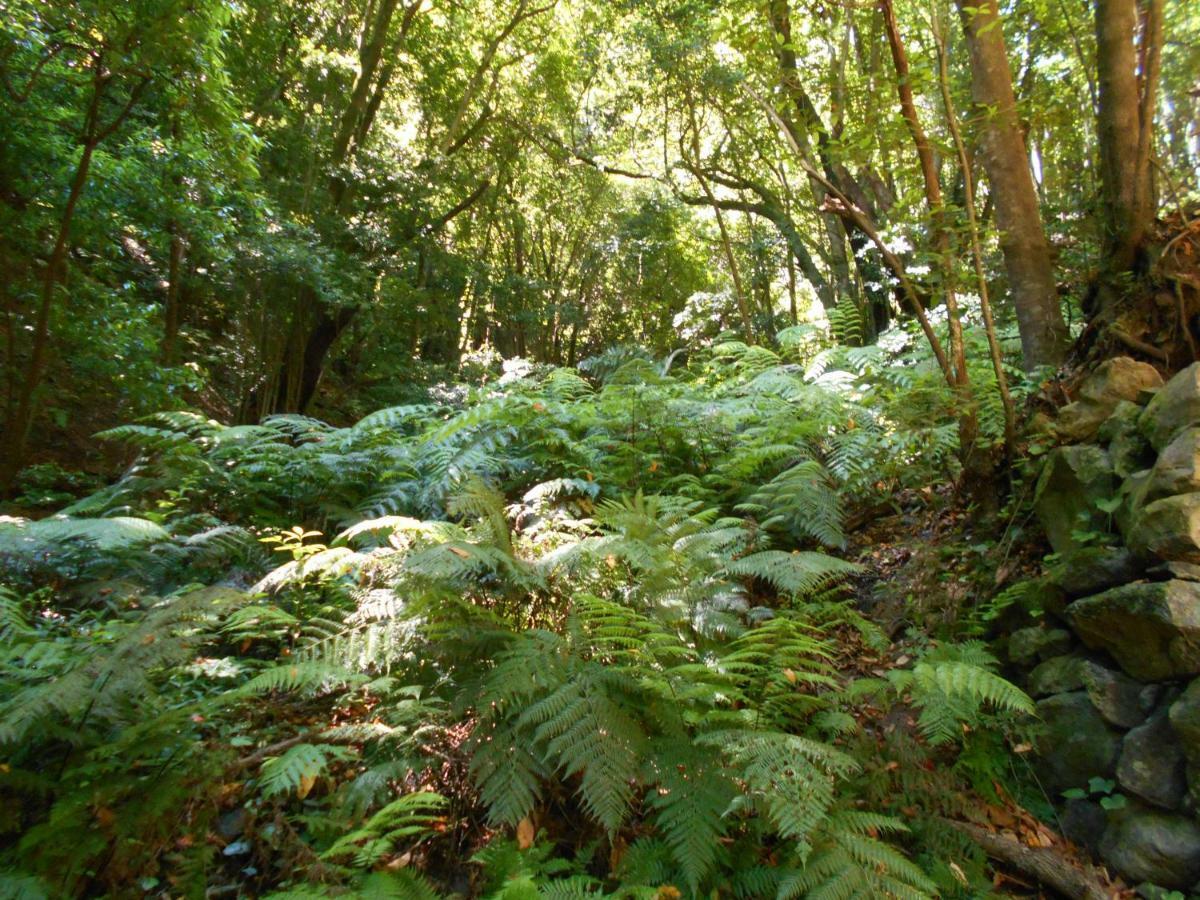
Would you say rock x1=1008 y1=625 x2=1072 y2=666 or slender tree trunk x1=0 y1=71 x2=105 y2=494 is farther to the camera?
slender tree trunk x1=0 y1=71 x2=105 y2=494

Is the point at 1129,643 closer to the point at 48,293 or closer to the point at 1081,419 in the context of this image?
the point at 1081,419

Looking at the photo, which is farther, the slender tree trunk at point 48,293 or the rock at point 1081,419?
the slender tree trunk at point 48,293

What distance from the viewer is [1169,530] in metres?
2.23

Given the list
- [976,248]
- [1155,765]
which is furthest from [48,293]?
[1155,765]

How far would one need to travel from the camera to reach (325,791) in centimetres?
225

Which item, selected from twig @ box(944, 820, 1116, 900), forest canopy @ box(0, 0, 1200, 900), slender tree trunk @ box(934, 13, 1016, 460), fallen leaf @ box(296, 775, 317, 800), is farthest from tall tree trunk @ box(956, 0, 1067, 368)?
fallen leaf @ box(296, 775, 317, 800)

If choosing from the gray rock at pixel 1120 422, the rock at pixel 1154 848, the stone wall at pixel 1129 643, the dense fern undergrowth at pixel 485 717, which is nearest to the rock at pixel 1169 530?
the stone wall at pixel 1129 643

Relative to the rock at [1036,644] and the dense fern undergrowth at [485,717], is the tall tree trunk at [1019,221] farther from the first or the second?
the rock at [1036,644]

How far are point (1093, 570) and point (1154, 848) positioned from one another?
887 millimetres

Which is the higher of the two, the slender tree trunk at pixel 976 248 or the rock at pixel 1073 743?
the slender tree trunk at pixel 976 248

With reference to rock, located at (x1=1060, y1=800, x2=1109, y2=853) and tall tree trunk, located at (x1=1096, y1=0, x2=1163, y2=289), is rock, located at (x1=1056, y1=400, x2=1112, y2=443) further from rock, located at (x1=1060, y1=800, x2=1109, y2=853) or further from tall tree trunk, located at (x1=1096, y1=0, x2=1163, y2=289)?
rock, located at (x1=1060, y1=800, x2=1109, y2=853)

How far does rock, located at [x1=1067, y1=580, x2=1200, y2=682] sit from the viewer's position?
208cm

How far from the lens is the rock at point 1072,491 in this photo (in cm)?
267

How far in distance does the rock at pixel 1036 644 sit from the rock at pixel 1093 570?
6.3 inches
